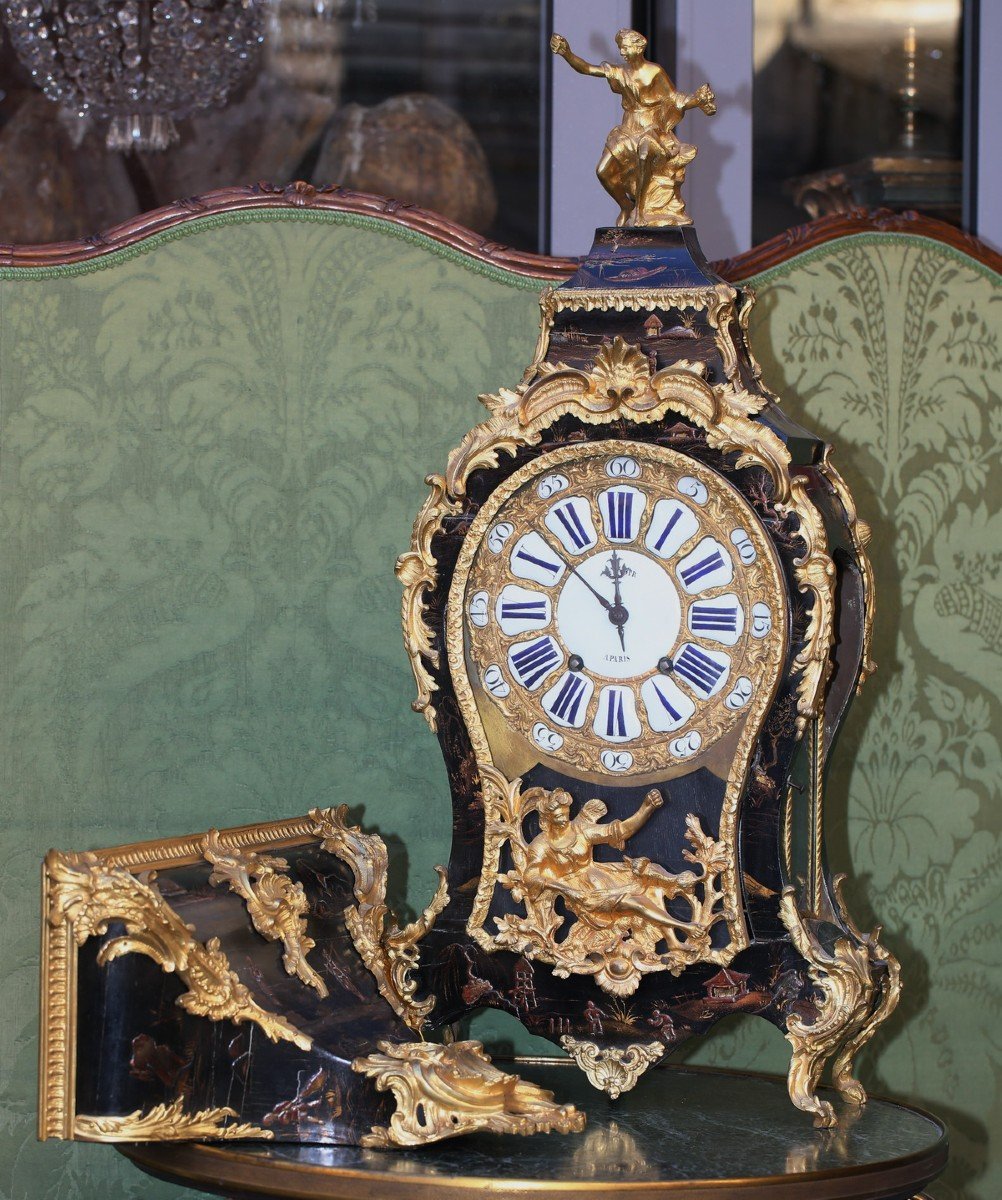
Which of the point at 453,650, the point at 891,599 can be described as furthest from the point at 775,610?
the point at 891,599

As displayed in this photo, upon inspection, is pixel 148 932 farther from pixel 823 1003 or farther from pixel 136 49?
pixel 136 49

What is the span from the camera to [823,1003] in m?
2.02

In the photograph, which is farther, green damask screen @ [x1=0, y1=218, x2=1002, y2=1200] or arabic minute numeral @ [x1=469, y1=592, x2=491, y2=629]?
green damask screen @ [x1=0, y1=218, x2=1002, y2=1200]

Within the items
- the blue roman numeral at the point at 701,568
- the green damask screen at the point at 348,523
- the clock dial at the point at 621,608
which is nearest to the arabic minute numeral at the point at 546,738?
the clock dial at the point at 621,608

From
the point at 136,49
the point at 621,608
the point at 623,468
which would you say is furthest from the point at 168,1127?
the point at 136,49

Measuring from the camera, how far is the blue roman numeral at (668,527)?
2.08 metres

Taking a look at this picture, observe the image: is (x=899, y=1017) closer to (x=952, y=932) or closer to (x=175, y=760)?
(x=952, y=932)

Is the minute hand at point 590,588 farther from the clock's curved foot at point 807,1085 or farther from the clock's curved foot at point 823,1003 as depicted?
the clock's curved foot at point 807,1085

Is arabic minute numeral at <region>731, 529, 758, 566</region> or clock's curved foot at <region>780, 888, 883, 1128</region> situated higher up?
arabic minute numeral at <region>731, 529, 758, 566</region>

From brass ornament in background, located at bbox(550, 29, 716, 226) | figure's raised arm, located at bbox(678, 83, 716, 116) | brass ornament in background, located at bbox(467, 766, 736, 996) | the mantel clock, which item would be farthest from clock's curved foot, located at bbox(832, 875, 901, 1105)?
figure's raised arm, located at bbox(678, 83, 716, 116)

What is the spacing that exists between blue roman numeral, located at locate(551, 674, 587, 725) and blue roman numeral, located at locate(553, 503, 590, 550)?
15 centimetres

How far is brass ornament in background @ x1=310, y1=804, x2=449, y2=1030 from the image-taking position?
7.04 feet

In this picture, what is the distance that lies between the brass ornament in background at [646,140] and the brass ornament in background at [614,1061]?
3.08 feet

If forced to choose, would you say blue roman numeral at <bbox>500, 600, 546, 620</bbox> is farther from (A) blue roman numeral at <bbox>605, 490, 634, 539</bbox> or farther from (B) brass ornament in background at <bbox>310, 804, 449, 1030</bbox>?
(B) brass ornament in background at <bbox>310, 804, 449, 1030</bbox>
